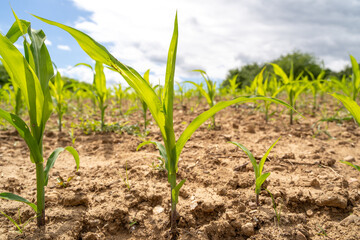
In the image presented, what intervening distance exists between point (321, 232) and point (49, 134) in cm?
268

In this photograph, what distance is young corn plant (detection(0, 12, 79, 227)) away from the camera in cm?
94

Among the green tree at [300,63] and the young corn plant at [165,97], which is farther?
the green tree at [300,63]

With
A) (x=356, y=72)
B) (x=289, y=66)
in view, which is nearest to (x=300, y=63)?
(x=289, y=66)

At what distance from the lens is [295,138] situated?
91.0 inches

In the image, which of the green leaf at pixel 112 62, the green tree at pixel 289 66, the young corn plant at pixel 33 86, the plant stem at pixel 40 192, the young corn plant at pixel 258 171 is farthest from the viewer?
the green tree at pixel 289 66

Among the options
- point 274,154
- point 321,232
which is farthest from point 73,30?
point 274,154

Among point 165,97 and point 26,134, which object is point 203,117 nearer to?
point 165,97

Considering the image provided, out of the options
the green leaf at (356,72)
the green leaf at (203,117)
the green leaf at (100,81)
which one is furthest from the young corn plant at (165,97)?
the green leaf at (356,72)

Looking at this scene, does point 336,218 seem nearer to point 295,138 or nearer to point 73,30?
point 295,138

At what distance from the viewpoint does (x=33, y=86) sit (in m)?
0.99

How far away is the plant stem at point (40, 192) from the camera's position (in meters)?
1.07

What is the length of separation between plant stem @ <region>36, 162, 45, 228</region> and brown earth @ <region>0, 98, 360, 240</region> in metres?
0.05

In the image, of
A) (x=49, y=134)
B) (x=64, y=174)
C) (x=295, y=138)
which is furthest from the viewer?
(x=49, y=134)

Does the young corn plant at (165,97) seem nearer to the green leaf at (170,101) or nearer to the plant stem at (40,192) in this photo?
the green leaf at (170,101)
